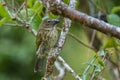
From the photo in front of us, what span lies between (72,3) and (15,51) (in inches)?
86.9

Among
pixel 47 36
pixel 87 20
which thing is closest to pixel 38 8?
pixel 47 36

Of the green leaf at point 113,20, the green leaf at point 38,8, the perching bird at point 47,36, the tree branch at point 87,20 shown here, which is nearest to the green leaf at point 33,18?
the green leaf at point 38,8

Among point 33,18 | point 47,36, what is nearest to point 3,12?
point 33,18

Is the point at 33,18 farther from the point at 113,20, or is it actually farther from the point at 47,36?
the point at 113,20

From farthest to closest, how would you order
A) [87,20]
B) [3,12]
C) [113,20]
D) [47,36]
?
1. [113,20]
2. [3,12]
3. [47,36]
4. [87,20]

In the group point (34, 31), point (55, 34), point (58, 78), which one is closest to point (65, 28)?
point (55, 34)

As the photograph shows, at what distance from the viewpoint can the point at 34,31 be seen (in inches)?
40.8

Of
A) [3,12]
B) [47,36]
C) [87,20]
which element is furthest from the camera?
[3,12]

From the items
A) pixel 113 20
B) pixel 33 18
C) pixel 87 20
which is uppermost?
pixel 87 20

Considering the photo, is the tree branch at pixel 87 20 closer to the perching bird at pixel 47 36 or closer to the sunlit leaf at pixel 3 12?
the perching bird at pixel 47 36

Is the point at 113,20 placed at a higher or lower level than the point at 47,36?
lower

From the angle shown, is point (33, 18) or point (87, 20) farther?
point (33, 18)

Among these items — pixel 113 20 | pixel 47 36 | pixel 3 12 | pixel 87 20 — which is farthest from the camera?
pixel 113 20

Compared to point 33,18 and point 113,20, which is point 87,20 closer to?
point 33,18
